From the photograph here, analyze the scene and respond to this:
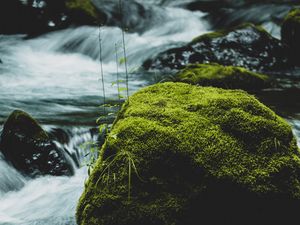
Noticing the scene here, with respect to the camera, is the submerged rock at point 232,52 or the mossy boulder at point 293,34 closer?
the submerged rock at point 232,52

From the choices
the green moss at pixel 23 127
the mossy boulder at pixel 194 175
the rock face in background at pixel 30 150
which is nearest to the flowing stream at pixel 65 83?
the rock face in background at pixel 30 150

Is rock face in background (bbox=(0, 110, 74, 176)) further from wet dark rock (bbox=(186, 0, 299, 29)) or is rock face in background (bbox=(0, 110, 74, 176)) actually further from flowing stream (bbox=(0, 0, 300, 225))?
wet dark rock (bbox=(186, 0, 299, 29))

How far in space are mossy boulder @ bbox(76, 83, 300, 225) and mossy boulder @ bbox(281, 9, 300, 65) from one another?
984 centimetres

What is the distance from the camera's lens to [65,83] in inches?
405

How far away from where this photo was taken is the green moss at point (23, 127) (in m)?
5.35

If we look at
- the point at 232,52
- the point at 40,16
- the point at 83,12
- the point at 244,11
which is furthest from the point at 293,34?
the point at 40,16

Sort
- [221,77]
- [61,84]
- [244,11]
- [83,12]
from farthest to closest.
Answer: [244,11] < [83,12] < [61,84] < [221,77]

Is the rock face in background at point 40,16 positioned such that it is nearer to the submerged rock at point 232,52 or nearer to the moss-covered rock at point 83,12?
the moss-covered rock at point 83,12

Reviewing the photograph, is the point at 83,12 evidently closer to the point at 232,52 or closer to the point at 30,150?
the point at 232,52

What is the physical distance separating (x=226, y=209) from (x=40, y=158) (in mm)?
2956

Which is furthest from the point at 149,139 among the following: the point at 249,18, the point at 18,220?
the point at 249,18

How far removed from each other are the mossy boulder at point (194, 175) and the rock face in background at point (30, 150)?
7.10 ft

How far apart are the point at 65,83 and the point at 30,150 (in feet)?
17.0

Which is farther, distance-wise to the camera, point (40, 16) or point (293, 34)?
point (40, 16)
